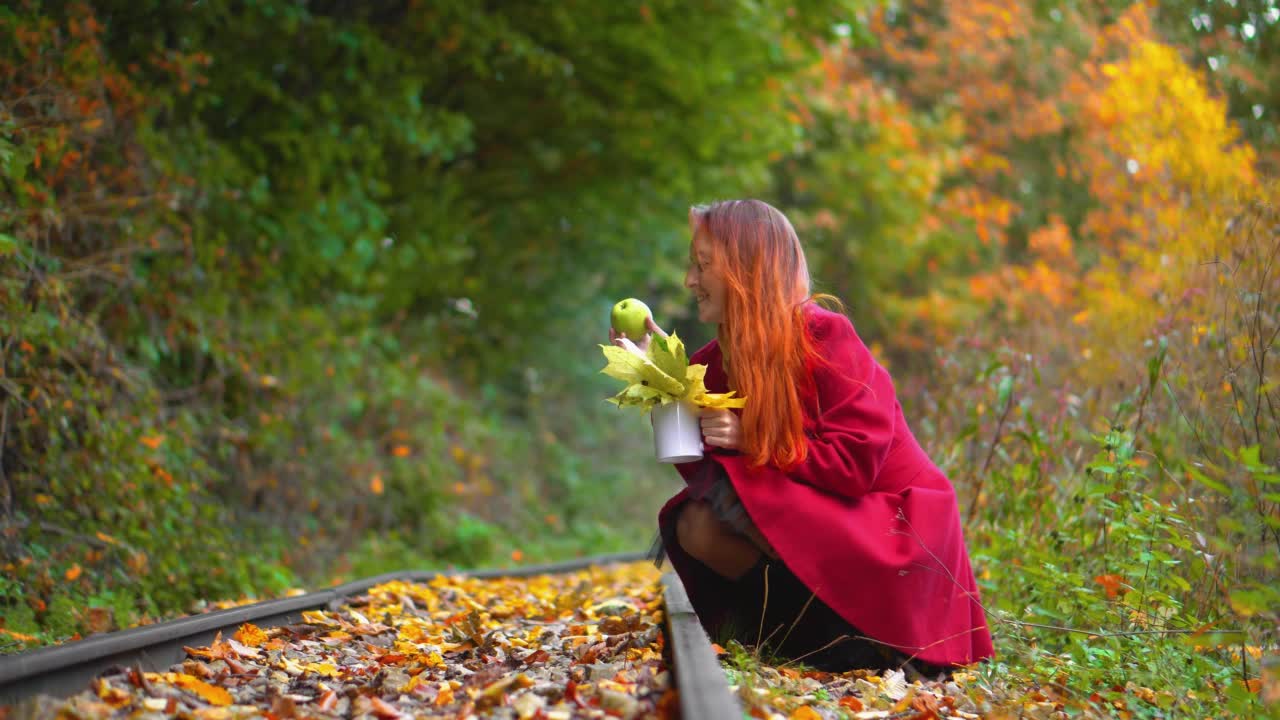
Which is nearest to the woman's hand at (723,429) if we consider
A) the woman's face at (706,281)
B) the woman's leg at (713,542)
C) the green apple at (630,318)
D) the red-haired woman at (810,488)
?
the red-haired woman at (810,488)

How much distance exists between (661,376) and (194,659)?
163 cm

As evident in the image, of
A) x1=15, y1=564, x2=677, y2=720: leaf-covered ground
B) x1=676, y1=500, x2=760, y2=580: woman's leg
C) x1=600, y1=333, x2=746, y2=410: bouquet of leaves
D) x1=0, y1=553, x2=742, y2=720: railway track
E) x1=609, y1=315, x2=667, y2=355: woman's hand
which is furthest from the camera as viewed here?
x1=609, y1=315, x2=667, y2=355: woman's hand

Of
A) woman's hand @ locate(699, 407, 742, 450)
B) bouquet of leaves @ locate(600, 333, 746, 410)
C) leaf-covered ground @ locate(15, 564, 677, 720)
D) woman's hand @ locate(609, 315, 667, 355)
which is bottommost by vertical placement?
leaf-covered ground @ locate(15, 564, 677, 720)

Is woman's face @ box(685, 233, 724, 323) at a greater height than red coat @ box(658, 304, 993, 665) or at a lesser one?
greater

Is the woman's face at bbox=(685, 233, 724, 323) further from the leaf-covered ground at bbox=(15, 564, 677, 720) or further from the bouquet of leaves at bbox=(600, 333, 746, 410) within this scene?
the leaf-covered ground at bbox=(15, 564, 677, 720)

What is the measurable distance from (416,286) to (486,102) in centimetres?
252

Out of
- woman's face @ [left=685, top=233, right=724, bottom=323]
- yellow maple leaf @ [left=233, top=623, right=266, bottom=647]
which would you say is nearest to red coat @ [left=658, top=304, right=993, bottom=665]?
woman's face @ [left=685, top=233, right=724, bottom=323]

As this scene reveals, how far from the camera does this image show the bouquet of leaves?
11.5ft

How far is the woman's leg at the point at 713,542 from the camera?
3664 millimetres

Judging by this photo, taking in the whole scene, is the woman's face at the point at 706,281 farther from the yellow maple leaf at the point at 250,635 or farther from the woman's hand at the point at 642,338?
the yellow maple leaf at the point at 250,635

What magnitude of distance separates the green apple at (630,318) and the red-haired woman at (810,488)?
23 cm

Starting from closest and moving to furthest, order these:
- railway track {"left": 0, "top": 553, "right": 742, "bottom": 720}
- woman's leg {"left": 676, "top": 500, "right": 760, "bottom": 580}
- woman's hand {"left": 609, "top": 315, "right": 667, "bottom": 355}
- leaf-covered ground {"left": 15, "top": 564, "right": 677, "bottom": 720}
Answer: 1. railway track {"left": 0, "top": 553, "right": 742, "bottom": 720}
2. leaf-covered ground {"left": 15, "top": 564, "right": 677, "bottom": 720}
3. woman's leg {"left": 676, "top": 500, "right": 760, "bottom": 580}
4. woman's hand {"left": 609, "top": 315, "right": 667, "bottom": 355}

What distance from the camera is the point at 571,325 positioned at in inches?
651

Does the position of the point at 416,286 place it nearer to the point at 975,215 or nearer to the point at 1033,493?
the point at 1033,493
